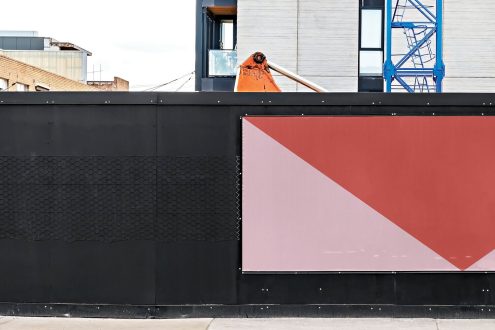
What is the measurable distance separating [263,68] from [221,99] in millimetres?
4766

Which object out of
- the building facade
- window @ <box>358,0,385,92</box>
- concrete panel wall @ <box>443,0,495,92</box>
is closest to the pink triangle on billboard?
the building facade

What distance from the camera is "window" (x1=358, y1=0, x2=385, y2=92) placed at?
3131cm

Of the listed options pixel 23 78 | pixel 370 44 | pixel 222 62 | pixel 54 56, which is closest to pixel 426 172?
pixel 370 44

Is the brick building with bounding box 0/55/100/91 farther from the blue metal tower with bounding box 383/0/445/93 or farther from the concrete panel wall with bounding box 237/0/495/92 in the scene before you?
the blue metal tower with bounding box 383/0/445/93

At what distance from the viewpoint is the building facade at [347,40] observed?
31.1 metres

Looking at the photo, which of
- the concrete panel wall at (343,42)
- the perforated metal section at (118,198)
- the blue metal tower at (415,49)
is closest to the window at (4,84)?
the concrete panel wall at (343,42)

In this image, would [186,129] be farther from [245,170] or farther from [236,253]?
[236,253]

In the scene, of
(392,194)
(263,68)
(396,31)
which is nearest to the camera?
(392,194)

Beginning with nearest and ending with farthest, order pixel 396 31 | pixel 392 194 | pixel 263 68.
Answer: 1. pixel 392 194
2. pixel 263 68
3. pixel 396 31

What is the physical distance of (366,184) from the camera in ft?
23.0

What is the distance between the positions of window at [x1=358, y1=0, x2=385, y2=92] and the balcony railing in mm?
5763

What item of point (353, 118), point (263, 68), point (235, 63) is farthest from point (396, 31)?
point (353, 118)

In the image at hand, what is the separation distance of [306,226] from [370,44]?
84.6 ft

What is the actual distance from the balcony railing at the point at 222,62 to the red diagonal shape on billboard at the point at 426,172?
25.1 metres
